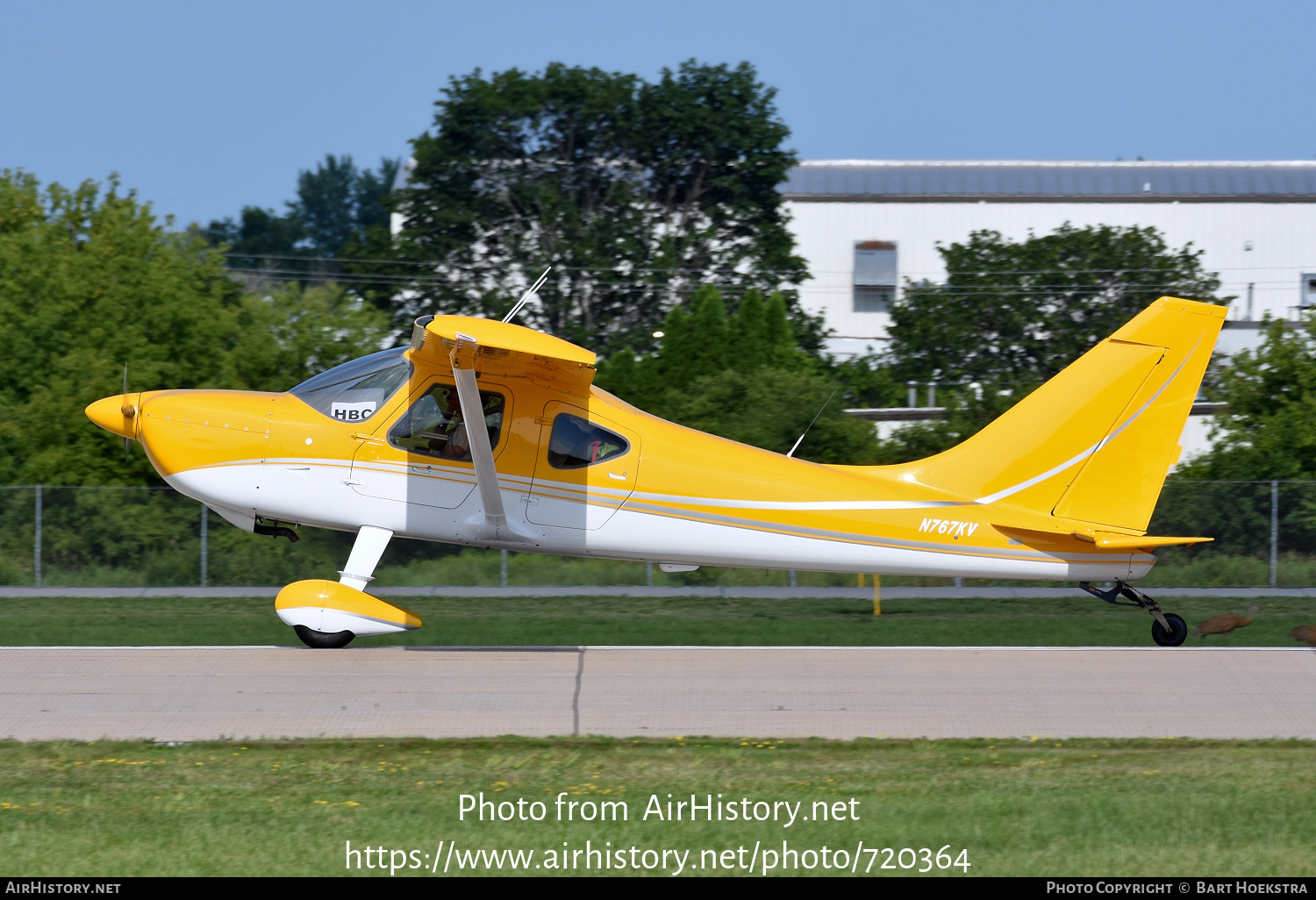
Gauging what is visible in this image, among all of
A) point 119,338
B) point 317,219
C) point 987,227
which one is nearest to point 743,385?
point 119,338

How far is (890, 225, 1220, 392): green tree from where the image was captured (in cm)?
3803

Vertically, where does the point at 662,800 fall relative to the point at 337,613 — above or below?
below

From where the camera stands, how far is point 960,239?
53000mm

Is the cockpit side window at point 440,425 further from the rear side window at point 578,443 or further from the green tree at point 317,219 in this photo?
the green tree at point 317,219

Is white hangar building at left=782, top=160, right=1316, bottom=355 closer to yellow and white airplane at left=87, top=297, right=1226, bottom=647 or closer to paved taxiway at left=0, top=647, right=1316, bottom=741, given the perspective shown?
yellow and white airplane at left=87, top=297, right=1226, bottom=647

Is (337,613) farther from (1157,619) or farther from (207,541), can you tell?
(207,541)

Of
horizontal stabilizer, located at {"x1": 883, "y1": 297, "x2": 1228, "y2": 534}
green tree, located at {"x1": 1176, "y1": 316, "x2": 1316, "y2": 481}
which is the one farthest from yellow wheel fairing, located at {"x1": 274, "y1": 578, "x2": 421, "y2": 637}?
green tree, located at {"x1": 1176, "y1": 316, "x2": 1316, "y2": 481}

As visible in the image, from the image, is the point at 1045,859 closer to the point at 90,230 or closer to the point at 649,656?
the point at 649,656

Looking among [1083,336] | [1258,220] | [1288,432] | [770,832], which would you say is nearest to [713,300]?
[1288,432]

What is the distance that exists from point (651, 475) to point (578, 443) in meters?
0.70

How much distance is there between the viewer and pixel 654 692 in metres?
10.2

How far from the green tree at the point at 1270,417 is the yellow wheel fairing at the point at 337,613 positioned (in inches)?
665

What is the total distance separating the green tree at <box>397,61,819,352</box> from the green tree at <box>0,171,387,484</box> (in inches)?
564

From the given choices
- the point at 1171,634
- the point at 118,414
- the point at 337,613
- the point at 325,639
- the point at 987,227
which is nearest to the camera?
the point at 337,613
